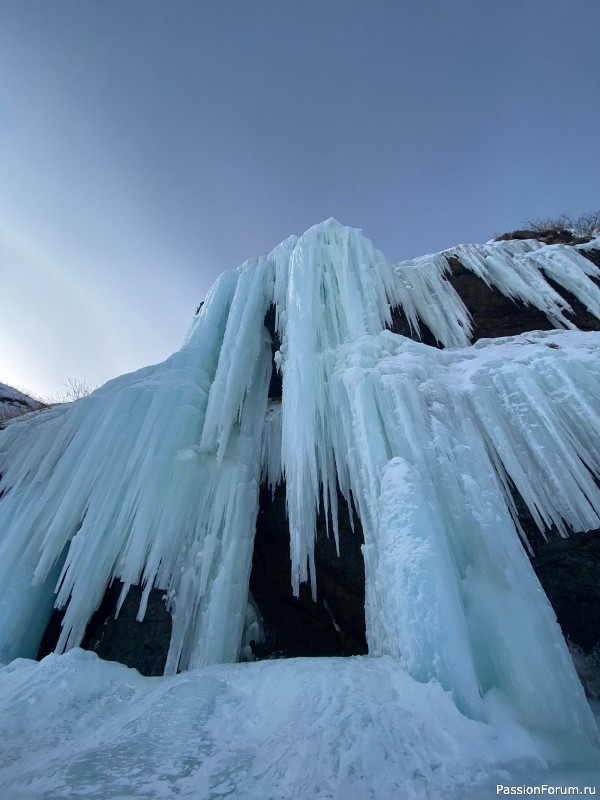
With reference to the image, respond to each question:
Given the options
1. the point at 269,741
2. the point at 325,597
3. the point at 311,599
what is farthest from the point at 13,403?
the point at 269,741

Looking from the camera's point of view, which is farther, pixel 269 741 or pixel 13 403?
pixel 13 403

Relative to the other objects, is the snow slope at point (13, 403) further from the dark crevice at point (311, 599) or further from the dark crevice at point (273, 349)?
the dark crevice at point (311, 599)

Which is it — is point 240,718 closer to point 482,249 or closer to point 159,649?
point 159,649

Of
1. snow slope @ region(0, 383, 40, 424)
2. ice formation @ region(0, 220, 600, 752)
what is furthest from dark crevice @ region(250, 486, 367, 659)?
snow slope @ region(0, 383, 40, 424)

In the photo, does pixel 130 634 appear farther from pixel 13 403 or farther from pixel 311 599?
pixel 13 403

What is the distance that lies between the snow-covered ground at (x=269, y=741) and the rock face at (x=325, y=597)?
6.56 feet

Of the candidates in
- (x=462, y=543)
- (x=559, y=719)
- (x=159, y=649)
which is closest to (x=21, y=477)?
(x=159, y=649)

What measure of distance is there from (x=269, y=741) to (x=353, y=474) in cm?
261

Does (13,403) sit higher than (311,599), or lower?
higher

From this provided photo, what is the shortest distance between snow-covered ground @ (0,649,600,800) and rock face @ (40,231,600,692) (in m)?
2.00

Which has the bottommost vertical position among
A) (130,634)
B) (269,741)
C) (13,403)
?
→ (269,741)

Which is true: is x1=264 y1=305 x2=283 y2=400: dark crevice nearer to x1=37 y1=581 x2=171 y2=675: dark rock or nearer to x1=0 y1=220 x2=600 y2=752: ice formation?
x1=0 y1=220 x2=600 y2=752: ice formation

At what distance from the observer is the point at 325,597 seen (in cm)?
540

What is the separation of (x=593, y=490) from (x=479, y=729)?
2594 mm
